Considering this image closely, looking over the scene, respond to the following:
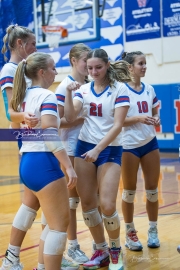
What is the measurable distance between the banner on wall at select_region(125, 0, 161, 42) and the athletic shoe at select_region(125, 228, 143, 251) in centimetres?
763

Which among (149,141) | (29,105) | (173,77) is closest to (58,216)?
(29,105)

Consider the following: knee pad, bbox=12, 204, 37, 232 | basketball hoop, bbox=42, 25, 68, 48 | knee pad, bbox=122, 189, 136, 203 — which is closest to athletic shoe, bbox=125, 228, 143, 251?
knee pad, bbox=122, 189, 136, 203

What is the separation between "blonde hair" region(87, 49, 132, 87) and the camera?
113 inches

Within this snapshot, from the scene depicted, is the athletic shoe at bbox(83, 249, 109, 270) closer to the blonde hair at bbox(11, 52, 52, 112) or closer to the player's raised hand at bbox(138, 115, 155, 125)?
the player's raised hand at bbox(138, 115, 155, 125)

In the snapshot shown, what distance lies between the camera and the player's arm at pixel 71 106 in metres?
2.80

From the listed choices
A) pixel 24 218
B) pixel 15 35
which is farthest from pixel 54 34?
pixel 24 218

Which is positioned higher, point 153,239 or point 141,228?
point 153,239

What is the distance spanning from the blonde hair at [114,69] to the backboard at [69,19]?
803cm

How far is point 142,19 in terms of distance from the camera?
10555mm

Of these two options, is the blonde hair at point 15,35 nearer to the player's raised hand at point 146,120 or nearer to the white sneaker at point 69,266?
the player's raised hand at point 146,120

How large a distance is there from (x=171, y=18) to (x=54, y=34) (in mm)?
3093

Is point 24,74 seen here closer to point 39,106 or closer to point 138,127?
point 39,106

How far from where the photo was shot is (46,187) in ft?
7.47

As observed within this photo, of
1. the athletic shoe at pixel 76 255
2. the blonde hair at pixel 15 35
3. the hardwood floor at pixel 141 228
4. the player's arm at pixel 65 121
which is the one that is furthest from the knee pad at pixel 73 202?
the blonde hair at pixel 15 35
